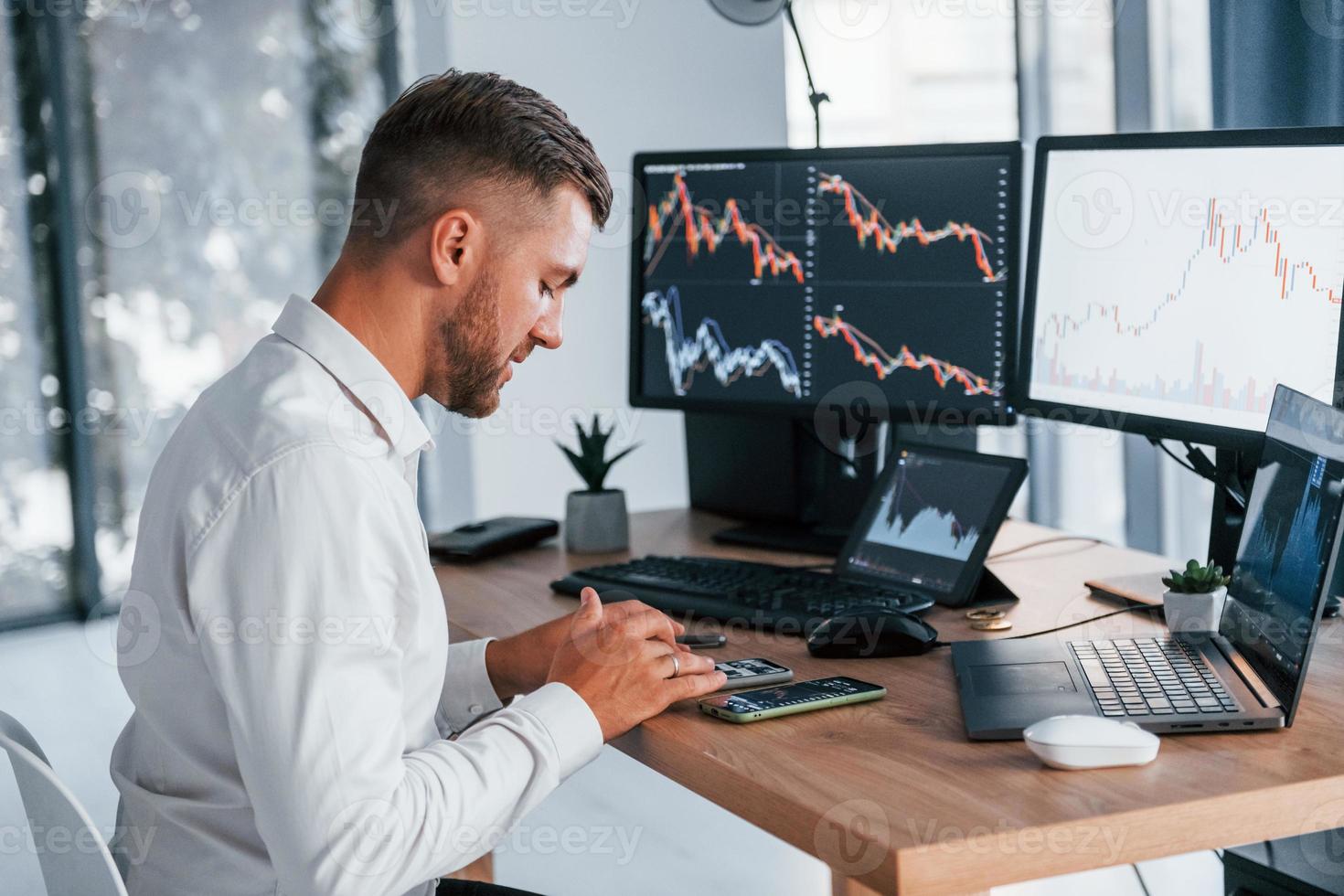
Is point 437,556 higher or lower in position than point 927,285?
lower

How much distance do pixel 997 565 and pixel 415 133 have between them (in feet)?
3.20

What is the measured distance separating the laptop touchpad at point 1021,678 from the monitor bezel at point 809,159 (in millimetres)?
566

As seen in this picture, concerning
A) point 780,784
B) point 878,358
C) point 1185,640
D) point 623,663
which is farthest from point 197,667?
point 878,358

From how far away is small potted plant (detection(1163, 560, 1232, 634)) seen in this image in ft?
4.42

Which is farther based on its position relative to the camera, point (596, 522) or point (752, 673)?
point (596, 522)

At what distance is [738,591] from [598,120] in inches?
109

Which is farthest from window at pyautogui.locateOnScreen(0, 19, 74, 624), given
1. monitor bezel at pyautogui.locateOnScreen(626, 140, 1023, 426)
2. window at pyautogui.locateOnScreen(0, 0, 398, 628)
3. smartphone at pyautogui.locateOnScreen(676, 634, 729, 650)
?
smartphone at pyautogui.locateOnScreen(676, 634, 729, 650)

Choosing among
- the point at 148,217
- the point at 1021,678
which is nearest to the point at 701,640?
the point at 1021,678

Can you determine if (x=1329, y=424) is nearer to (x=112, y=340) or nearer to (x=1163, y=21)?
(x=1163, y=21)

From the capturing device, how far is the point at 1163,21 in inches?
151

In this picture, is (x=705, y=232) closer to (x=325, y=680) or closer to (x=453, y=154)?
(x=453, y=154)

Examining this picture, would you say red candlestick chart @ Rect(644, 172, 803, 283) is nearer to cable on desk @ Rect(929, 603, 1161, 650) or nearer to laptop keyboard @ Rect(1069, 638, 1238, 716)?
cable on desk @ Rect(929, 603, 1161, 650)

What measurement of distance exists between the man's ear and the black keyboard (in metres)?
0.54

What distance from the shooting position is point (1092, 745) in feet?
3.15
